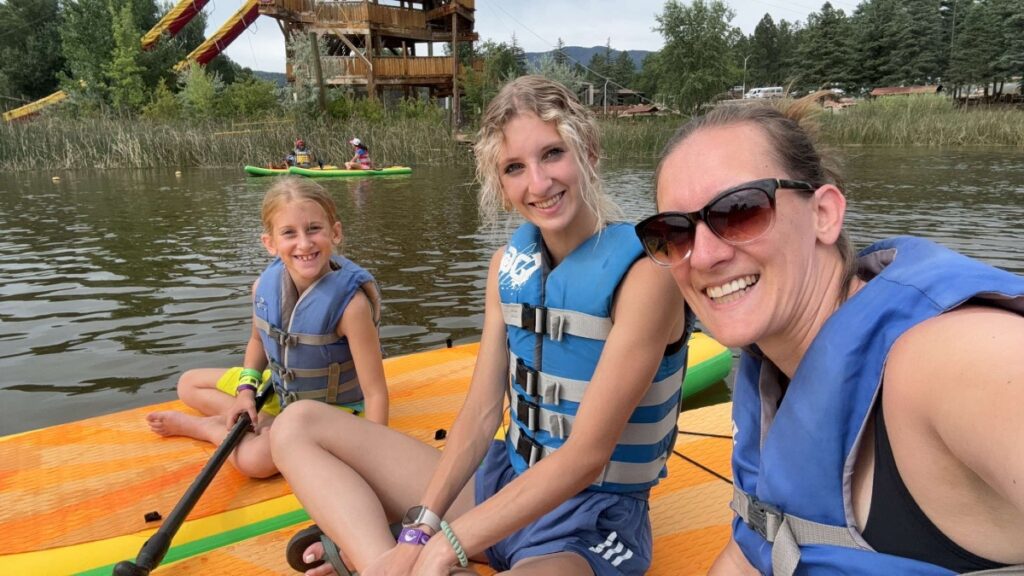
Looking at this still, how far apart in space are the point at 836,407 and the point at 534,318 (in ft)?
3.12

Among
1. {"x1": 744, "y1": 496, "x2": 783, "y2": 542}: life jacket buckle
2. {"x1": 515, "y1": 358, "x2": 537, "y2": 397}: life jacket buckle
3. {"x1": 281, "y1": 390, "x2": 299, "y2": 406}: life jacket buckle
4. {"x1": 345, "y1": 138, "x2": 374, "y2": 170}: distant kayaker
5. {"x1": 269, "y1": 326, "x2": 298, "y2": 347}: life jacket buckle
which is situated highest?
{"x1": 345, "y1": 138, "x2": 374, "y2": 170}: distant kayaker

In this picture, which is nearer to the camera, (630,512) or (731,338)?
(731,338)

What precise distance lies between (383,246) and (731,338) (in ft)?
25.7

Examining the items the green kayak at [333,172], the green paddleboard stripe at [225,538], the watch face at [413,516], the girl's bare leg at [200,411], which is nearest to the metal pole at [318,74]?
the green kayak at [333,172]

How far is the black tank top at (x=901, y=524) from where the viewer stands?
0.89 m

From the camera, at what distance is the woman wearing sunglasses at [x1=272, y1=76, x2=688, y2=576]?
1566 millimetres

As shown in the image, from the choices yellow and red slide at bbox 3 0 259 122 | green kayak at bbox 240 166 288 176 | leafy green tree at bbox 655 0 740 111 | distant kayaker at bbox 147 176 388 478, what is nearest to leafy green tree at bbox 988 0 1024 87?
leafy green tree at bbox 655 0 740 111

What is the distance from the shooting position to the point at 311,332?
270cm

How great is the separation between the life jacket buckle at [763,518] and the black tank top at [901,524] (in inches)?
8.6

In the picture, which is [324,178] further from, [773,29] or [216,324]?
[773,29]

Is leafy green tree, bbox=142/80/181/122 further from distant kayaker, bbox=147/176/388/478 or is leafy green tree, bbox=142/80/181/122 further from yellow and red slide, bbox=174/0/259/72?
distant kayaker, bbox=147/176/388/478

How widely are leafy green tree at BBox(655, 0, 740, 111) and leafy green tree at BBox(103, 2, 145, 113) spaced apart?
82.8 ft

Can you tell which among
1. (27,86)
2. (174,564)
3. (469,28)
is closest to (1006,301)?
(174,564)

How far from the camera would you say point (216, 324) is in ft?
18.5
